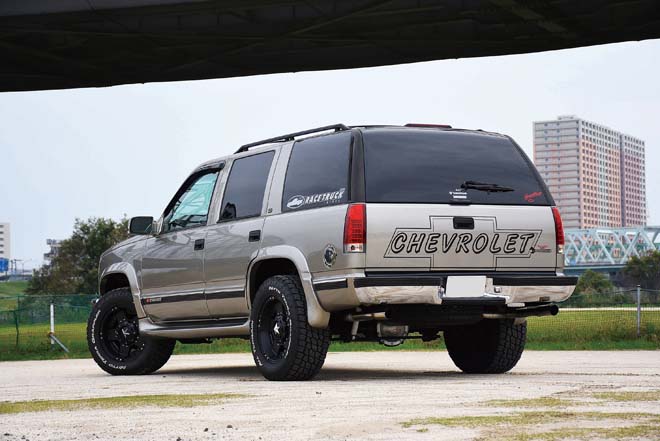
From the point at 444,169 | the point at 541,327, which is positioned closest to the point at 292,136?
the point at 444,169

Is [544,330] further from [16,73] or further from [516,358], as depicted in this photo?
[16,73]

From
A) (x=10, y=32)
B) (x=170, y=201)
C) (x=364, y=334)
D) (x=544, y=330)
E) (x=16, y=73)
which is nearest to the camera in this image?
(x=364, y=334)

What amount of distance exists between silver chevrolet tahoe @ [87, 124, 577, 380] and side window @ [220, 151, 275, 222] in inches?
0.6

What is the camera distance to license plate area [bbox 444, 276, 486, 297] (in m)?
10.2

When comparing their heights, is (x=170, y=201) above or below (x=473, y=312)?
above

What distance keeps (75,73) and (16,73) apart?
2.90 m

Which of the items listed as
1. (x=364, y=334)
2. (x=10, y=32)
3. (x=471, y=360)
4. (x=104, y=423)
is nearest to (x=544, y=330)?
(x=471, y=360)

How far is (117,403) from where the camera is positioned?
8758 mm

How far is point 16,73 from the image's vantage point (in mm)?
51938

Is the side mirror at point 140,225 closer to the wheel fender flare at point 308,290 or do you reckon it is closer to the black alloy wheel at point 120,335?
the black alloy wheel at point 120,335

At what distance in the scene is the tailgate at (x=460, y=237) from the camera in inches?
392

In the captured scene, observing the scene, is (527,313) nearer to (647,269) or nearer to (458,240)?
(458,240)

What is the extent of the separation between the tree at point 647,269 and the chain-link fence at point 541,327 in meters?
113

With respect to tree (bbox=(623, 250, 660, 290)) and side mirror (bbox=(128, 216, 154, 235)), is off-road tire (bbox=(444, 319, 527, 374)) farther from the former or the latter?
tree (bbox=(623, 250, 660, 290))
